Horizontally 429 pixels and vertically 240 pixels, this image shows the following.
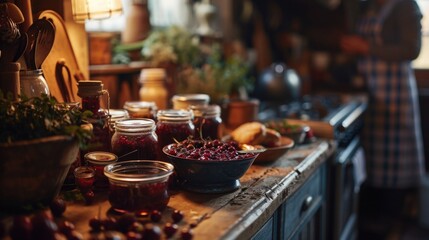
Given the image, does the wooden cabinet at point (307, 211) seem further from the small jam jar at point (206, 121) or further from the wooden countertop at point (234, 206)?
the small jam jar at point (206, 121)

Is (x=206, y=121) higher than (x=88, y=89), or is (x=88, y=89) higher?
(x=88, y=89)

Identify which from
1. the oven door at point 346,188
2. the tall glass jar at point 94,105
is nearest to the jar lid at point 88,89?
the tall glass jar at point 94,105

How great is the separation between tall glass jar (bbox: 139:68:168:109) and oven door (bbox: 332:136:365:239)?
33.8 inches

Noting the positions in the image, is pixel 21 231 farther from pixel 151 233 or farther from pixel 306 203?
pixel 306 203

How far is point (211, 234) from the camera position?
3.43ft

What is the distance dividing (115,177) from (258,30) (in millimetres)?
2829

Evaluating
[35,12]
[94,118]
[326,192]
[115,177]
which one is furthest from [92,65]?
[326,192]

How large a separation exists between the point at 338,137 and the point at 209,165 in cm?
121

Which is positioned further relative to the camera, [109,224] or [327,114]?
[327,114]

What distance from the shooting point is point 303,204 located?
178 centimetres

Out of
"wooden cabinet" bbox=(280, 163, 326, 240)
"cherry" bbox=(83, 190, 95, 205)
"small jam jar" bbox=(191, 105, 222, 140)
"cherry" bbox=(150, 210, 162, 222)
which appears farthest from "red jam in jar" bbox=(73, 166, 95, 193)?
"wooden cabinet" bbox=(280, 163, 326, 240)

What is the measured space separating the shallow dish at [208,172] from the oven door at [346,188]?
108cm

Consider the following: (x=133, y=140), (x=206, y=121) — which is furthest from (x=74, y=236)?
(x=206, y=121)

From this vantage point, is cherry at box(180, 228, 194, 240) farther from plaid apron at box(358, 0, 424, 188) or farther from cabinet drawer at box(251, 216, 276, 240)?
plaid apron at box(358, 0, 424, 188)
